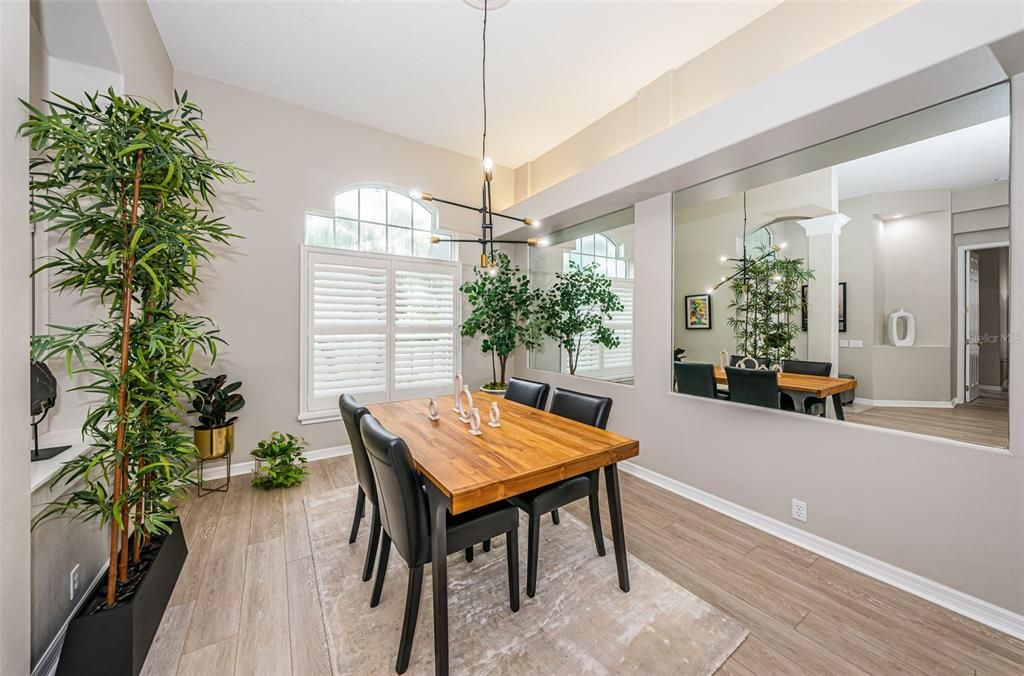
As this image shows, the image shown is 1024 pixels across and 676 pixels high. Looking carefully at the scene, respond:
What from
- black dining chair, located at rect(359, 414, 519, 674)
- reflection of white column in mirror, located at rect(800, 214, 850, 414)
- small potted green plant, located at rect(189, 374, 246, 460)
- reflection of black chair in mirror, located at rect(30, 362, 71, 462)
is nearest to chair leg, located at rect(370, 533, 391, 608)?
black dining chair, located at rect(359, 414, 519, 674)

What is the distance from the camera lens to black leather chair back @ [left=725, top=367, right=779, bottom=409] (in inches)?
98.3

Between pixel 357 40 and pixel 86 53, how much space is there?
60.6 inches

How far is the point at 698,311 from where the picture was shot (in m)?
2.96

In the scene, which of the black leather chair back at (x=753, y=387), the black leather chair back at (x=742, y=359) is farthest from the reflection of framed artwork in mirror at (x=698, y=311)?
the black leather chair back at (x=753, y=387)

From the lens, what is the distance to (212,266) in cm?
325

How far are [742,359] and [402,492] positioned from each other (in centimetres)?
246

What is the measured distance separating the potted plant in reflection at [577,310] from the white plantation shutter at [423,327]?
113 centimetres

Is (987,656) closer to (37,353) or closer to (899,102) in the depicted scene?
(899,102)

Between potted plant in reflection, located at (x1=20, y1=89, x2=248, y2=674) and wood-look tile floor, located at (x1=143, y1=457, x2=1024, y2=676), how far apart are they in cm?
27

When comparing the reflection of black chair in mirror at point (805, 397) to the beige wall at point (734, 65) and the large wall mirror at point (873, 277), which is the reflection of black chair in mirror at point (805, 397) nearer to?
the large wall mirror at point (873, 277)

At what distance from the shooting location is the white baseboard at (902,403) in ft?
6.27

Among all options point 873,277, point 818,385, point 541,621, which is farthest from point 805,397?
point 541,621

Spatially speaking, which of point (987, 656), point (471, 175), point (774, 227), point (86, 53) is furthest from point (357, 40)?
point (987, 656)

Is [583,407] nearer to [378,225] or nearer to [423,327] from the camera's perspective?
[423,327]
